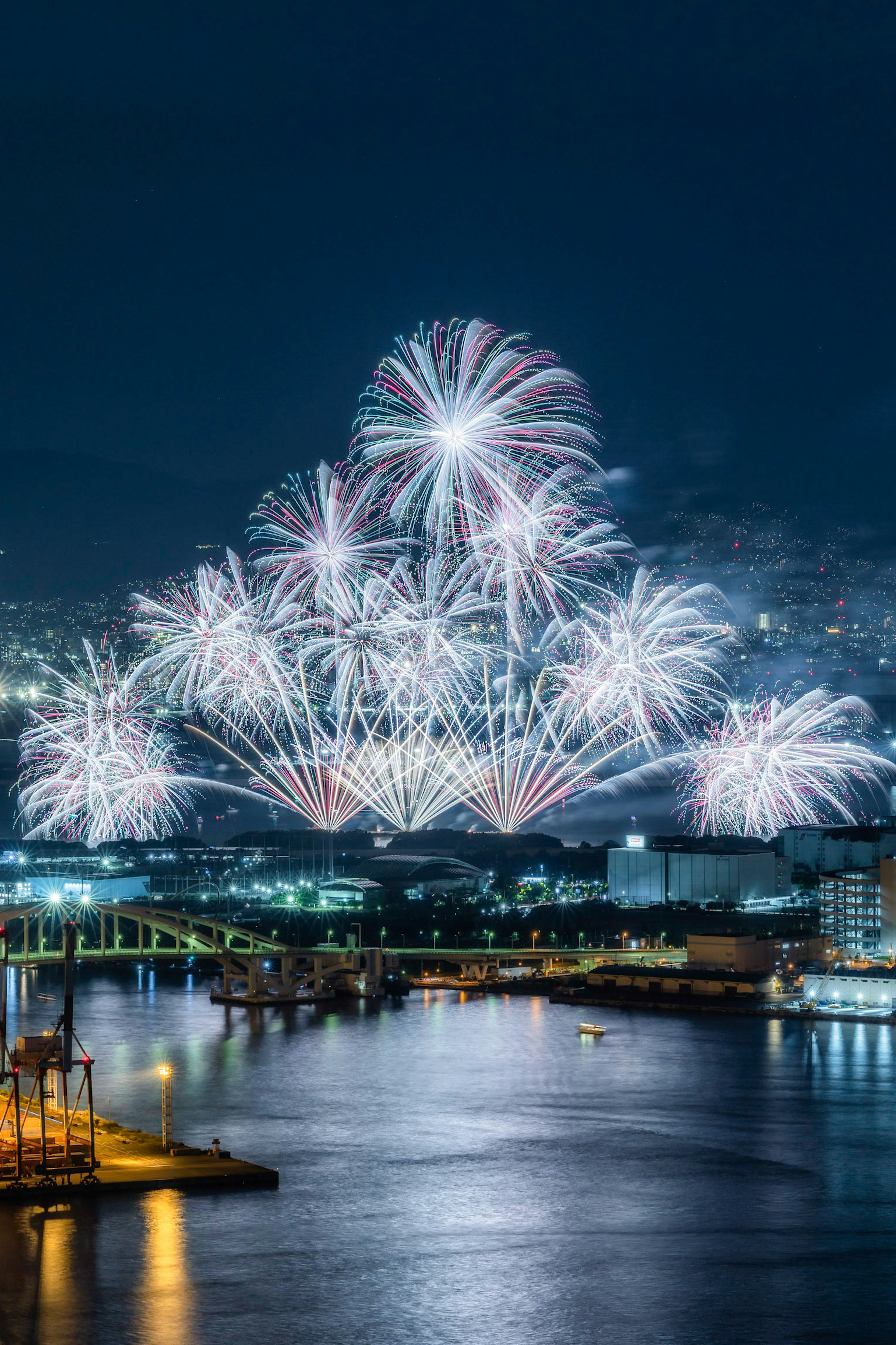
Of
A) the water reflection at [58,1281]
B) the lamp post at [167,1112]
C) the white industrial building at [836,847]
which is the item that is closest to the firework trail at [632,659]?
the white industrial building at [836,847]

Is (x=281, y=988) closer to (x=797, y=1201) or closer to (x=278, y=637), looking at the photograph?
(x=278, y=637)

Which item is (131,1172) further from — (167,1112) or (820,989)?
(820,989)

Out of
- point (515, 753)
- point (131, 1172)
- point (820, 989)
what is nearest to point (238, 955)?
point (515, 753)

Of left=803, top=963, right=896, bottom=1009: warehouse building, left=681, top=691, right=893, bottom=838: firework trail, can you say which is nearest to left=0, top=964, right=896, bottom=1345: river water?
left=803, top=963, right=896, bottom=1009: warehouse building

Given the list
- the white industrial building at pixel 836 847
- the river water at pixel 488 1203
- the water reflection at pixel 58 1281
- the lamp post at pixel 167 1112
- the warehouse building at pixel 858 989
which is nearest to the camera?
the water reflection at pixel 58 1281

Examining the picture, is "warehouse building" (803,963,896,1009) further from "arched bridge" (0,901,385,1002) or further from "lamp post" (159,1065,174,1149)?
"lamp post" (159,1065,174,1149)

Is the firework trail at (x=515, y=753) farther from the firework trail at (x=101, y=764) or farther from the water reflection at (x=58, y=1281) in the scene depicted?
the water reflection at (x=58, y=1281)

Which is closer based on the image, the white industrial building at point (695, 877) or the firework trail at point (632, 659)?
the firework trail at point (632, 659)
